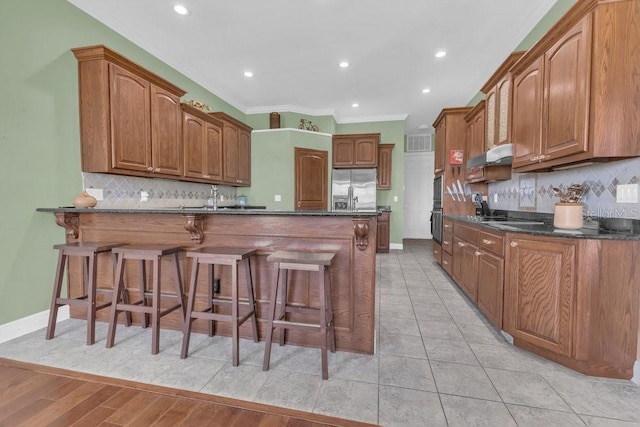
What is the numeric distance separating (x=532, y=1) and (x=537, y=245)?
245cm

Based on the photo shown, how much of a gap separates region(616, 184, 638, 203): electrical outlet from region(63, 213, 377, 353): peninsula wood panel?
5.45 ft

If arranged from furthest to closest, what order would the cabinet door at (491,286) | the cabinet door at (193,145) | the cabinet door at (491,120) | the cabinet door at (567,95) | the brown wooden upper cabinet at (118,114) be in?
the cabinet door at (193,145) < the cabinet door at (491,120) < the brown wooden upper cabinet at (118,114) < the cabinet door at (491,286) < the cabinet door at (567,95)

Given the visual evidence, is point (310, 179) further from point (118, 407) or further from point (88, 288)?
point (118, 407)

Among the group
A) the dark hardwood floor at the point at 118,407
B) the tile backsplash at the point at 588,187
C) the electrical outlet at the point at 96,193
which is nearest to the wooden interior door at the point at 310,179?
the electrical outlet at the point at 96,193

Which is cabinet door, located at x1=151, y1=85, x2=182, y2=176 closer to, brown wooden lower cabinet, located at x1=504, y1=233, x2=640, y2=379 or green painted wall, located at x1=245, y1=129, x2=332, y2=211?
green painted wall, located at x1=245, y1=129, x2=332, y2=211

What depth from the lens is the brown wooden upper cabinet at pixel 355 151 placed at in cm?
573

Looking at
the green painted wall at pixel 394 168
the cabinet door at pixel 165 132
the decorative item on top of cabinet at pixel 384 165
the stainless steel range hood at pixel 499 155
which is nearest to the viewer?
the stainless steel range hood at pixel 499 155

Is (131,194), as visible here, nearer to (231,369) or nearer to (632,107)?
(231,369)

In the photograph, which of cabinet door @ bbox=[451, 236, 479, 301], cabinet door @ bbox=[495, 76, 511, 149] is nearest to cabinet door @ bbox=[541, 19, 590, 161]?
cabinet door @ bbox=[495, 76, 511, 149]

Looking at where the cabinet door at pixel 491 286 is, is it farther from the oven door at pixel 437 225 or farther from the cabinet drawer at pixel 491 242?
the oven door at pixel 437 225

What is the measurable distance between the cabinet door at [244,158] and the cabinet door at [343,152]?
5.75 ft

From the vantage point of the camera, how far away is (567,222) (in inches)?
80.2

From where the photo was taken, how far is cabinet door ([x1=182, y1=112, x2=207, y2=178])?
361 centimetres

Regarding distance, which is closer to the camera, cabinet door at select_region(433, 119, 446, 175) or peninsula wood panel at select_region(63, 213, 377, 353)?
peninsula wood panel at select_region(63, 213, 377, 353)
